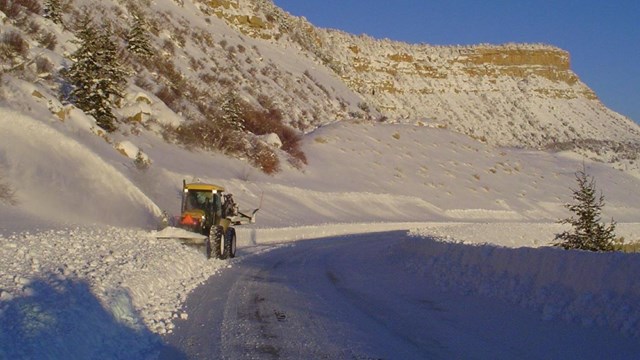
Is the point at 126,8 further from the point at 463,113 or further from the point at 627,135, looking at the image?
the point at 627,135

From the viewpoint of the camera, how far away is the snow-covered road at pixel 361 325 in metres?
8.81

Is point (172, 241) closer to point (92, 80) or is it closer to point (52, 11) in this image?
point (92, 80)

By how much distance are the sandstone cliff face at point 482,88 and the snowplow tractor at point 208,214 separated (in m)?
67.6

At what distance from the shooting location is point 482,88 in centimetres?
11375

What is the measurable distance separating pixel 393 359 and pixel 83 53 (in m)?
25.9

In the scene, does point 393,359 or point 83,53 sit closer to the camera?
point 393,359

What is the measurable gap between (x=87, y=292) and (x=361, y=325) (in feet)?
13.6

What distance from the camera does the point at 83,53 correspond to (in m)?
30.1

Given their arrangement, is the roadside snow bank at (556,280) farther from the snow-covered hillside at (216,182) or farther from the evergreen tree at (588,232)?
the evergreen tree at (588,232)

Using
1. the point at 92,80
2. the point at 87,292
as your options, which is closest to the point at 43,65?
the point at 92,80

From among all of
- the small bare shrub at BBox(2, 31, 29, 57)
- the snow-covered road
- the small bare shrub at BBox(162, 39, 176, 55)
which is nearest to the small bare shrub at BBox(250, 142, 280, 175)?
the small bare shrub at BBox(162, 39, 176, 55)

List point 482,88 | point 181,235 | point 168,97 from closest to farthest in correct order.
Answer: point 181,235 → point 168,97 → point 482,88

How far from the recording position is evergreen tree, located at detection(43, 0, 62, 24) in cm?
3650

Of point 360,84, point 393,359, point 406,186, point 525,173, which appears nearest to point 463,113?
point 360,84
